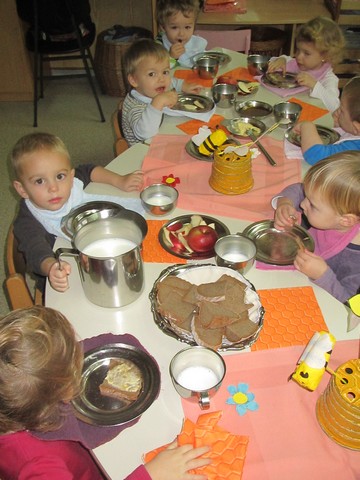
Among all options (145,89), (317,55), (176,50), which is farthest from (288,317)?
(176,50)

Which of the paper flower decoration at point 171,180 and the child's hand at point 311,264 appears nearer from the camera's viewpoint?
the child's hand at point 311,264

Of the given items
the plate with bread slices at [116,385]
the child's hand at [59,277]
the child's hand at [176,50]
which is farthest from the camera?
the child's hand at [176,50]

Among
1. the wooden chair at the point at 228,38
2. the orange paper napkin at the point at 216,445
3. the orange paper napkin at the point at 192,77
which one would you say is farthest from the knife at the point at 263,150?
the wooden chair at the point at 228,38

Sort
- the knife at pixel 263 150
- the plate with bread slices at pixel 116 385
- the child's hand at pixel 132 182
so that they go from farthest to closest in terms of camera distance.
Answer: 1. the knife at pixel 263 150
2. the child's hand at pixel 132 182
3. the plate with bread slices at pixel 116 385

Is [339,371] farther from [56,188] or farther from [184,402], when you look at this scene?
[56,188]

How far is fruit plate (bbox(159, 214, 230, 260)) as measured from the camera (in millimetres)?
1293

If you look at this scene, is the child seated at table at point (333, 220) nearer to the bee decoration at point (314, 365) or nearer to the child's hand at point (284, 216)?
the child's hand at point (284, 216)

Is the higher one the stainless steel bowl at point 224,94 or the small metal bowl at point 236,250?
the stainless steel bowl at point 224,94

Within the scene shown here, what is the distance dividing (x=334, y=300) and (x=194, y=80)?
1.63 meters

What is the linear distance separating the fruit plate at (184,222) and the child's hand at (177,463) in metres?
0.57

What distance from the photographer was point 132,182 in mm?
1580

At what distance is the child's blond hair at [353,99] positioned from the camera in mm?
1747

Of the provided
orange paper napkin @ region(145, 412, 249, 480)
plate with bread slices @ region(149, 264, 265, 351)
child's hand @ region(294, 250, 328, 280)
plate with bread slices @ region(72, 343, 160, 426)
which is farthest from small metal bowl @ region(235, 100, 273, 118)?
orange paper napkin @ region(145, 412, 249, 480)

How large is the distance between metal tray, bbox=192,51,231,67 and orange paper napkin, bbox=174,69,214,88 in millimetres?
116
